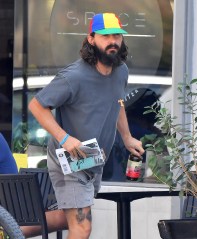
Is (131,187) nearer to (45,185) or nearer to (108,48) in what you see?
(45,185)

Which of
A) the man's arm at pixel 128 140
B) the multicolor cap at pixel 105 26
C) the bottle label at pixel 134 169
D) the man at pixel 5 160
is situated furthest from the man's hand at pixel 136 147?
the man at pixel 5 160

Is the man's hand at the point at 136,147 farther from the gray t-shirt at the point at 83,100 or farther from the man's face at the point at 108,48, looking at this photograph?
the man's face at the point at 108,48

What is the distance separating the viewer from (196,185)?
493cm

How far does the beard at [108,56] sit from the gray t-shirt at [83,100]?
8 centimetres

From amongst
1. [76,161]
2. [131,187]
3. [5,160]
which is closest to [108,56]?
[76,161]

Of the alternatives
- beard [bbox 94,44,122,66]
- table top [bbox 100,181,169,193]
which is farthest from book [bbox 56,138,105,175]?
table top [bbox 100,181,169,193]

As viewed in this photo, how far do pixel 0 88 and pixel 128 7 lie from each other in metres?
1.33

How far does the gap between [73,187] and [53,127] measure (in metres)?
0.40

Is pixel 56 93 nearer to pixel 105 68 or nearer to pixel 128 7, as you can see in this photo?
pixel 105 68

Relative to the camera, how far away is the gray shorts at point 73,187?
543 centimetres

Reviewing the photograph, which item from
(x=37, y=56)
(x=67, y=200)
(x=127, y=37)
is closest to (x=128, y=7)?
(x=127, y=37)

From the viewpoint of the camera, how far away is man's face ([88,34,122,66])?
17.9 feet

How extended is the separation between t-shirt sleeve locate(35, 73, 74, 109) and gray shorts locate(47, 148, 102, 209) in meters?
0.37

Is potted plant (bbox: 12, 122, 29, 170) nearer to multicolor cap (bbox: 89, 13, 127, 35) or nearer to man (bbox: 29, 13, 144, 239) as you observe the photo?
man (bbox: 29, 13, 144, 239)
